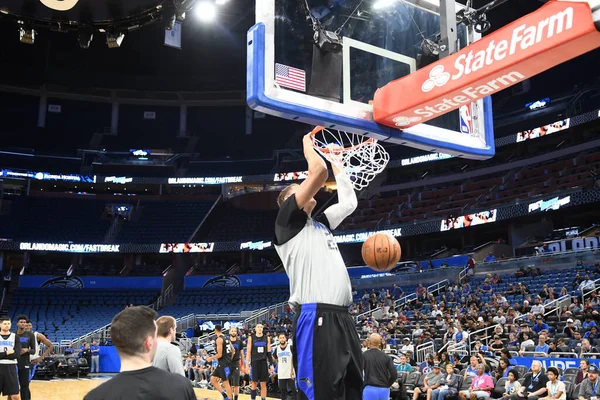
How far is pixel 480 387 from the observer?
35.1 feet

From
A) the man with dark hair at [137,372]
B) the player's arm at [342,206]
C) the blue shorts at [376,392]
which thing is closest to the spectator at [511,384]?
the blue shorts at [376,392]

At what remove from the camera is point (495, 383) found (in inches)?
431

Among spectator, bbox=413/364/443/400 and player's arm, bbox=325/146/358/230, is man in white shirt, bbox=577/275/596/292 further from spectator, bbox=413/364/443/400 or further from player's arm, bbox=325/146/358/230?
player's arm, bbox=325/146/358/230

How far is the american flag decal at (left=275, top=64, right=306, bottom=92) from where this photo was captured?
427 cm

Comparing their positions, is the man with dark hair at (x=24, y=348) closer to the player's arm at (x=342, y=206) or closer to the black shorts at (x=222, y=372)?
the black shorts at (x=222, y=372)

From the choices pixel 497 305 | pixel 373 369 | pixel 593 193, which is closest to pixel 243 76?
pixel 593 193

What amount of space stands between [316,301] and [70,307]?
29.9 m

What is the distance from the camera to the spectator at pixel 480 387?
412 inches

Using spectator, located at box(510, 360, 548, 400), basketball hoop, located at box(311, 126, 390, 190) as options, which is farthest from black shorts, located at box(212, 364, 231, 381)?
basketball hoop, located at box(311, 126, 390, 190)

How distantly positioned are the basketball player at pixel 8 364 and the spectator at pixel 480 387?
7314mm

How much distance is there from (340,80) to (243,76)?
31.2m

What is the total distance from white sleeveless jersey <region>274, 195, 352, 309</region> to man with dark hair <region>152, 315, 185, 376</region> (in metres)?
1.78

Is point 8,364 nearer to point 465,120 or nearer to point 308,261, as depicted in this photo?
point 308,261

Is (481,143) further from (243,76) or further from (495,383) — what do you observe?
(243,76)
